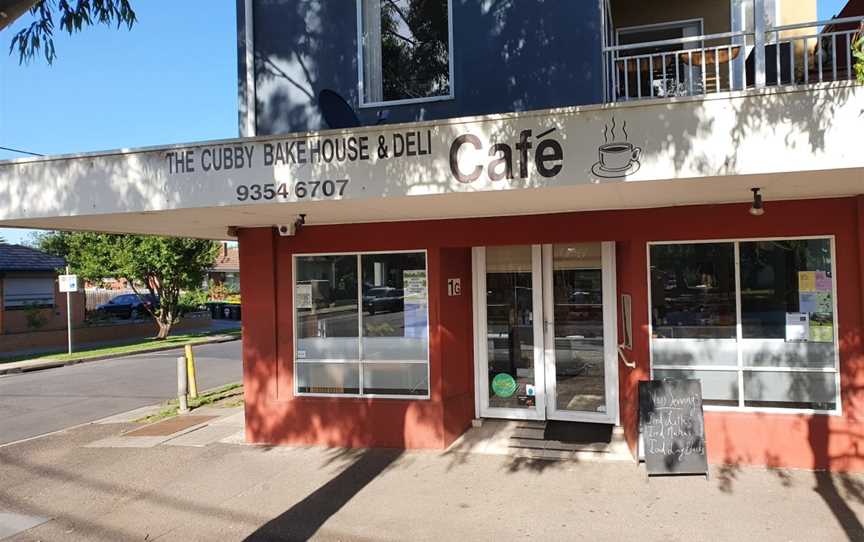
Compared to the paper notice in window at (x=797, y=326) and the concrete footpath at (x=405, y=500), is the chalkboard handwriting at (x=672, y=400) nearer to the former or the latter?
the concrete footpath at (x=405, y=500)

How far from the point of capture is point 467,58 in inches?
283

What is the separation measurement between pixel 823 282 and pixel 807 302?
234mm

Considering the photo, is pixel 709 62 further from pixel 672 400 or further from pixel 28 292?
pixel 28 292

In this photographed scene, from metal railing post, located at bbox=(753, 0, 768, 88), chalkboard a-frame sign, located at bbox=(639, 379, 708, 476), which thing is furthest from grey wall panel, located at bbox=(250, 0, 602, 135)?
chalkboard a-frame sign, located at bbox=(639, 379, 708, 476)

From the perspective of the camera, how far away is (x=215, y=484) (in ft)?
20.0

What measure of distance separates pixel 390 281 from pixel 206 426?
11.9 ft

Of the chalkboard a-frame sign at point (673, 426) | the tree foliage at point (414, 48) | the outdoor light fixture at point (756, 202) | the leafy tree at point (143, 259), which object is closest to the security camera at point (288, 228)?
the tree foliage at point (414, 48)

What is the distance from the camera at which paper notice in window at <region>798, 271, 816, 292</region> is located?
19.2 ft

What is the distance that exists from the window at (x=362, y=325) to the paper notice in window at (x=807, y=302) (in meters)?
3.82

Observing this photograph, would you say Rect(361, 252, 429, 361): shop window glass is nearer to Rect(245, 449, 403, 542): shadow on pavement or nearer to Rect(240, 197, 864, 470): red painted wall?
Rect(240, 197, 864, 470): red painted wall

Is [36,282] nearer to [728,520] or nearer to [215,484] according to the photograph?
[215,484]

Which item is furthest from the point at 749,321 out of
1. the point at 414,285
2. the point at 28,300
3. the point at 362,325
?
the point at 28,300

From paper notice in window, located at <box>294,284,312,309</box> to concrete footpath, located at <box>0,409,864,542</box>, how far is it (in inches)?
67.9

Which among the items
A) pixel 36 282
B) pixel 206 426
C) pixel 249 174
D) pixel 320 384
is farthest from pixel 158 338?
pixel 249 174
